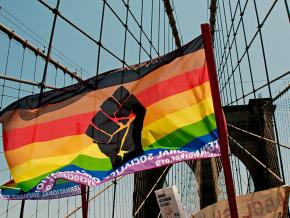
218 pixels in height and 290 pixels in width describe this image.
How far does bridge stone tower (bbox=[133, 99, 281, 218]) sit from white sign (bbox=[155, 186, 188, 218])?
9665 millimetres

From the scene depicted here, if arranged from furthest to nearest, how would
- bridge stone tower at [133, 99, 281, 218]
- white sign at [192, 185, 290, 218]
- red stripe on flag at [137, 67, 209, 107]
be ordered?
1. bridge stone tower at [133, 99, 281, 218]
2. red stripe on flag at [137, 67, 209, 107]
3. white sign at [192, 185, 290, 218]

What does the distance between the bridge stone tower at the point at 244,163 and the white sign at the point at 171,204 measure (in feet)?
31.7

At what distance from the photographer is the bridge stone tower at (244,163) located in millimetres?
14042

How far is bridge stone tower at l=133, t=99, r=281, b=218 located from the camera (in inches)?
553

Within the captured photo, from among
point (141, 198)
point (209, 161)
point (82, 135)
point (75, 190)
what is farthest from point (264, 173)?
point (82, 135)

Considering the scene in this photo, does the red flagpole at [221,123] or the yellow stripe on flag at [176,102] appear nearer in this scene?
the red flagpole at [221,123]

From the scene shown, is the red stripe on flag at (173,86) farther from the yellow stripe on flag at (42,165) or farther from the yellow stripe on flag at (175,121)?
the yellow stripe on flag at (42,165)

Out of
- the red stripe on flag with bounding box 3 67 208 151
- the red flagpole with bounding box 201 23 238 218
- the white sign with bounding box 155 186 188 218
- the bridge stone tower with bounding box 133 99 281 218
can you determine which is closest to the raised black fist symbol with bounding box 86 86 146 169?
the red stripe on flag with bounding box 3 67 208 151

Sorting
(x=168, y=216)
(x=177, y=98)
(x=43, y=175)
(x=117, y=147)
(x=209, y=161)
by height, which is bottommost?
(x=168, y=216)

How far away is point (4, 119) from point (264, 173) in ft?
49.4

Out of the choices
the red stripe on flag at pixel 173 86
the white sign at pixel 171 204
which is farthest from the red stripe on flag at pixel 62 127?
the white sign at pixel 171 204

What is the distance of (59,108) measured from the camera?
481cm

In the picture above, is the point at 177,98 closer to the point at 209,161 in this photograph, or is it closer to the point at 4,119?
the point at 4,119

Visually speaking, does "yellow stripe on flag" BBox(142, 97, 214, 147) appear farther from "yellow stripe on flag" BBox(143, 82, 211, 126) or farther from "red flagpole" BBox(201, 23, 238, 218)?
"red flagpole" BBox(201, 23, 238, 218)
